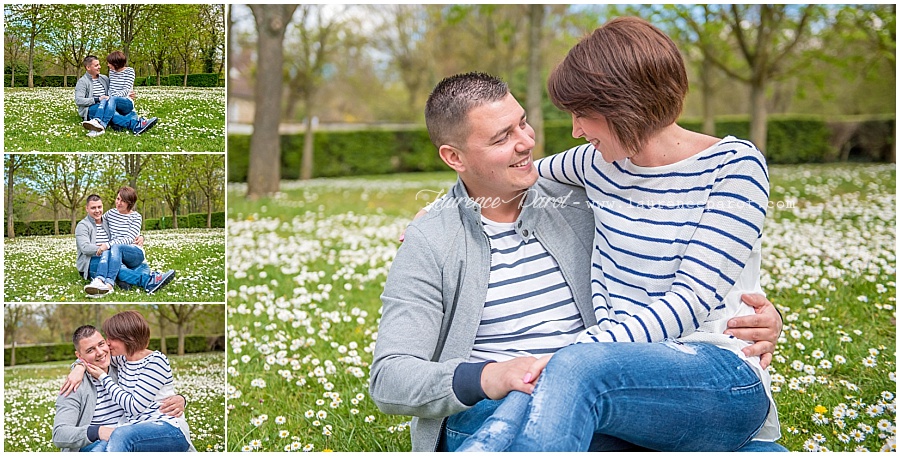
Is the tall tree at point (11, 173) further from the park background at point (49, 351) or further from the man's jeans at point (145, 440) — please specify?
the man's jeans at point (145, 440)

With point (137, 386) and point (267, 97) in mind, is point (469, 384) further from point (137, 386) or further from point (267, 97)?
point (267, 97)

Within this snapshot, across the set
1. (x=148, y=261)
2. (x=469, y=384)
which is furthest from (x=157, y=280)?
(x=469, y=384)

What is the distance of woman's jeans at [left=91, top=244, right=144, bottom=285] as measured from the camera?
2748 millimetres

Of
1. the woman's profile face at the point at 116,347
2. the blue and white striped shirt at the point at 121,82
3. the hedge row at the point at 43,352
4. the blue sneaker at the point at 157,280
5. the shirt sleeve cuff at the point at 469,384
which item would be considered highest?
the blue and white striped shirt at the point at 121,82

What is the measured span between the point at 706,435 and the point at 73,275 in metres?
2.11

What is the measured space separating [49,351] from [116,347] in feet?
0.80

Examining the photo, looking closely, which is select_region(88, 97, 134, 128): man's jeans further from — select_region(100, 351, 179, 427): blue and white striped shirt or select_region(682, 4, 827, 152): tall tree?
select_region(682, 4, 827, 152): tall tree

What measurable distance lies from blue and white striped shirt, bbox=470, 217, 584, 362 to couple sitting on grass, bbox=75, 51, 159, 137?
1.31 meters

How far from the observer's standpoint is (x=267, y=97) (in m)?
12.1

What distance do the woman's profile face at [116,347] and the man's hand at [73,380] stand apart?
11 centimetres

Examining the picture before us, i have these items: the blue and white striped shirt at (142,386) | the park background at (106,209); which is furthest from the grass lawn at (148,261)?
the blue and white striped shirt at (142,386)

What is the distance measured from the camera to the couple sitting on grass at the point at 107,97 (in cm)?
274

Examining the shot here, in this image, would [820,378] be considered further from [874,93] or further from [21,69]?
[874,93]

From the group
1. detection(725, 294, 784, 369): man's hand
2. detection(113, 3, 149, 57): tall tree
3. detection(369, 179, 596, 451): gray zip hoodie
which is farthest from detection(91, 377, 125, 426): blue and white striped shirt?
detection(725, 294, 784, 369): man's hand
